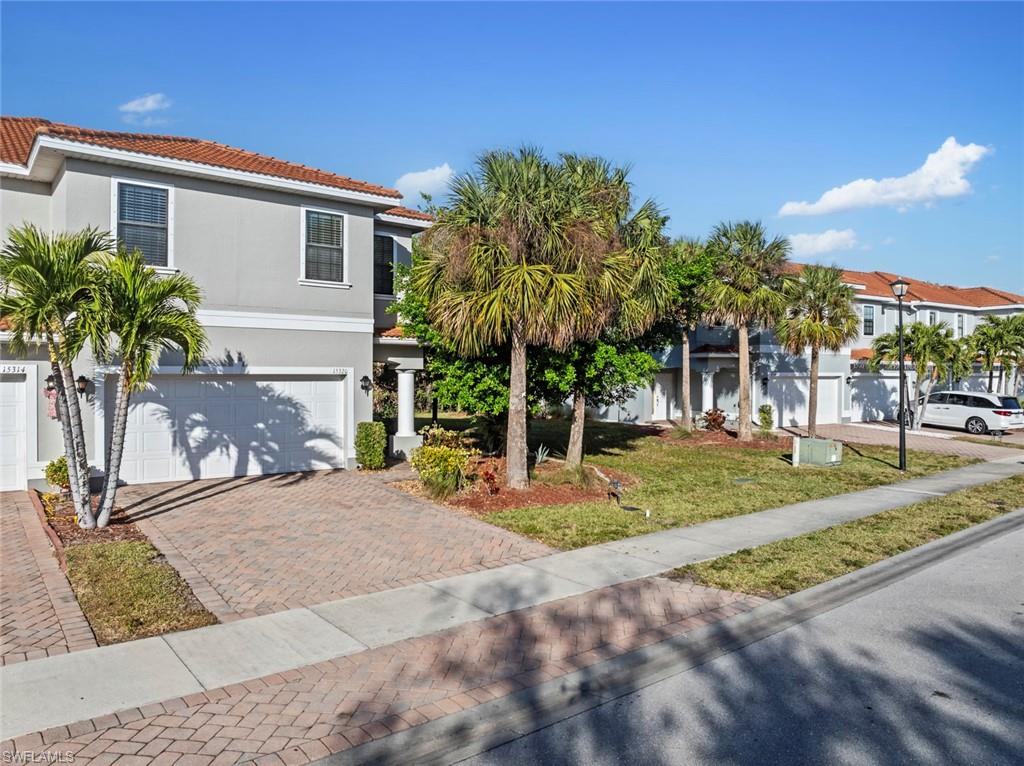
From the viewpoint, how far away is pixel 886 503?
13.4m

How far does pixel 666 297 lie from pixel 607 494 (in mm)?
4904

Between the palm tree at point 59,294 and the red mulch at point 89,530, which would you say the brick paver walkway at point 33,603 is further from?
the palm tree at point 59,294

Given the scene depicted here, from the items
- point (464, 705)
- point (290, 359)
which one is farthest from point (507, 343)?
point (464, 705)

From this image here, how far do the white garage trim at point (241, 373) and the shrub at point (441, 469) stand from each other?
2.71m

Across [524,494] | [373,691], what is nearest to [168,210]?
[524,494]

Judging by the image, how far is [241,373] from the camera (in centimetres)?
1428

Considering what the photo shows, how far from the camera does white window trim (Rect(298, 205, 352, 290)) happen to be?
590 inches

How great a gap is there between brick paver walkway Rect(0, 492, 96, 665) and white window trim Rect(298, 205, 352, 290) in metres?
6.88

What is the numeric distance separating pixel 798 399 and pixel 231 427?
80.4ft

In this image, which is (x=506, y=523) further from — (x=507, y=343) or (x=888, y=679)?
(x=888, y=679)

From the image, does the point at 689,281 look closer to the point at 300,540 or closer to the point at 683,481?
the point at 683,481

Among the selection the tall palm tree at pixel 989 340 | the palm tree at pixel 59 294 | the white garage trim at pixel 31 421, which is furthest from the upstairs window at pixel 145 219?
the tall palm tree at pixel 989 340

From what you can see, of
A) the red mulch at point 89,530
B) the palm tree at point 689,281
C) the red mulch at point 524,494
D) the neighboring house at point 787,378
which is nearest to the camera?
the red mulch at point 89,530

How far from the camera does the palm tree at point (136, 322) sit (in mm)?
9445
